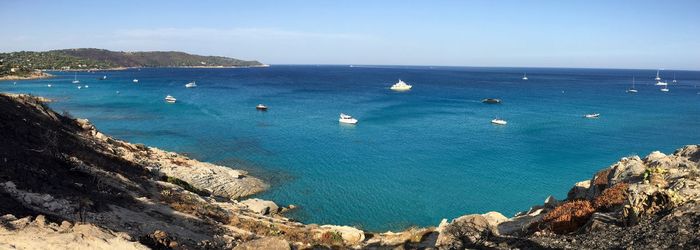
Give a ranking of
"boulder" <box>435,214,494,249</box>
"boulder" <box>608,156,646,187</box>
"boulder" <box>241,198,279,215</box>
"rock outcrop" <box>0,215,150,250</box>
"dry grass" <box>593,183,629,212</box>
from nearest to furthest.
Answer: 1. "rock outcrop" <box>0,215,150,250</box>
2. "boulder" <box>435,214,494,249</box>
3. "dry grass" <box>593,183,629,212</box>
4. "boulder" <box>608,156,646,187</box>
5. "boulder" <box>241,198,279,215</box>

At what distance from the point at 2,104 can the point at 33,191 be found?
23.1 metres

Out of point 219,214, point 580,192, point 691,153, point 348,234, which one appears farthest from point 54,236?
point 691,153

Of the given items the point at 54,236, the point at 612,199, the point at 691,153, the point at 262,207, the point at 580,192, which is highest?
the point at 691,153

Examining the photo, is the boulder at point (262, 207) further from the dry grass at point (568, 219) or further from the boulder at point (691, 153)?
the boulder at point (691, 153)

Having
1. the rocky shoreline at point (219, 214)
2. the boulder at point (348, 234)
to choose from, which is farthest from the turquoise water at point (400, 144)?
the rocky shoreline at point (219, 214)

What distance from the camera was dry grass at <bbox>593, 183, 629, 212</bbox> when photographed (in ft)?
65.8

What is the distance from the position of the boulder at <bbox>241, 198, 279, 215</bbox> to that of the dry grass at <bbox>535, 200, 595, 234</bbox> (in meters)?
19.1

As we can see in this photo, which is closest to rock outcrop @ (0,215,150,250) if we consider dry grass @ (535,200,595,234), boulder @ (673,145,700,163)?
dry grass @ (535,200,595,234)

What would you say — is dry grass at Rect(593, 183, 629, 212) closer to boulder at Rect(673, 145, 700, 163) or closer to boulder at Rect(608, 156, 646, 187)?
boulder at Rect(608, 156, 646, 187)

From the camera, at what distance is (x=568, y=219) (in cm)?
1956

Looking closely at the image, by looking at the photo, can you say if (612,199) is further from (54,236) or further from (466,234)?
(54,236)

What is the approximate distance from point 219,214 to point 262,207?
20.7 feet

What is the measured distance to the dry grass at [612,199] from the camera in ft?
65.8

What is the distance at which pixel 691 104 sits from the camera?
11275 cm
